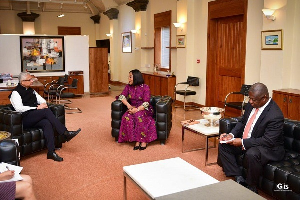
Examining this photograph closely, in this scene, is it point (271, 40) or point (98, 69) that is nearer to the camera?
point (271, 40)

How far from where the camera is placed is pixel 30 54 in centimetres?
1088

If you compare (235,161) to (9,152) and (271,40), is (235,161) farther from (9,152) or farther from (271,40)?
(271,40)

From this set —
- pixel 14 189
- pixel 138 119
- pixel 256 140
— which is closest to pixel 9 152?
pixel 14 189

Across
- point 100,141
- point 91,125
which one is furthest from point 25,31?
point 100,141

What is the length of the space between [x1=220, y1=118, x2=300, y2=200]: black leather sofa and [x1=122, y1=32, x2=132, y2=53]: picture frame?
33.6 ft

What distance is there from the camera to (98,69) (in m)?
11.8

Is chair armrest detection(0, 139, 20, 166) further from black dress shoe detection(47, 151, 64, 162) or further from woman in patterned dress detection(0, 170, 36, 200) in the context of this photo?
black dress shoe detection(47, 151, 64, 162)

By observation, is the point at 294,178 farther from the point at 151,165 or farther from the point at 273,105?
the point at 151,165

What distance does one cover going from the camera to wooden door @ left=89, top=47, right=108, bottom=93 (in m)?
11.8

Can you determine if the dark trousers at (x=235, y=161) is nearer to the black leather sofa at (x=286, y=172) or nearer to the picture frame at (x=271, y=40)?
the black leather sofa at (x=286, y=172)

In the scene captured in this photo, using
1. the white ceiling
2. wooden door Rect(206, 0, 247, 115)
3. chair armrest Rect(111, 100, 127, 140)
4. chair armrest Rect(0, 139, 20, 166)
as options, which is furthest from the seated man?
the white ceiling

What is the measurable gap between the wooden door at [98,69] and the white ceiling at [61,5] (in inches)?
124

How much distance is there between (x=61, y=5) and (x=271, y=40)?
12272mm

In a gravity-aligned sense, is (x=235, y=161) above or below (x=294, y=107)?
below
